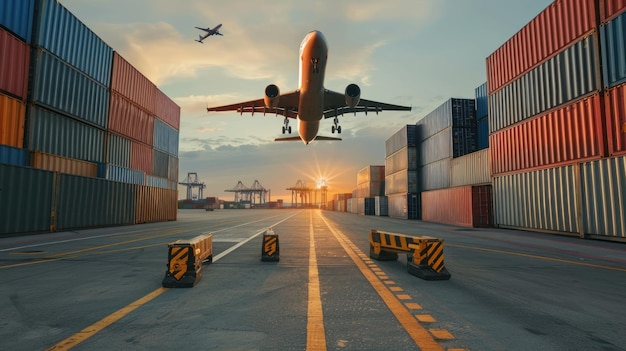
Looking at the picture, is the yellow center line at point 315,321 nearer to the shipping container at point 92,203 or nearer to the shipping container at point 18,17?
the shipping container at point 92,203

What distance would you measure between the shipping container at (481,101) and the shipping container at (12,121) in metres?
40.0

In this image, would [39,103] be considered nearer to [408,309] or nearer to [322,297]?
[322,297]

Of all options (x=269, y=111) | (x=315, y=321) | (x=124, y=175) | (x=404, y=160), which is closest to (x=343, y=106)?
(x=269, y=111)

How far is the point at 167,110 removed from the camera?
131 feet

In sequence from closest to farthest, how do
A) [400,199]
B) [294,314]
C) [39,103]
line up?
[294,314] < [39,103] < [400,199]

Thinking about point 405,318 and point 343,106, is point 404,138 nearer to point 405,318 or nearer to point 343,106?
point 343,106

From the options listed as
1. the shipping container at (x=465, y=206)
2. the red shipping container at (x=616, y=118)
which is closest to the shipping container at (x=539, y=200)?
the shipping container at (x=465, y=206)

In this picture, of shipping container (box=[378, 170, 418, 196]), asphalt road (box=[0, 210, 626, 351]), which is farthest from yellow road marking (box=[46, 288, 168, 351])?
shipping container (box=[378, 170, 418, 196])

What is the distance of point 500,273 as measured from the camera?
8344 millimetres

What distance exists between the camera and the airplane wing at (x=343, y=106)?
2400cm

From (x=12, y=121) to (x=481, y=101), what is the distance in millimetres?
40826

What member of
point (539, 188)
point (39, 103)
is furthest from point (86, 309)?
point (539, 188)

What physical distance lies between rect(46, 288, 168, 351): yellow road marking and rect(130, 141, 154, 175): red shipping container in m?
30.8

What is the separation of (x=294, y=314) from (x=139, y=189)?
31064mm
